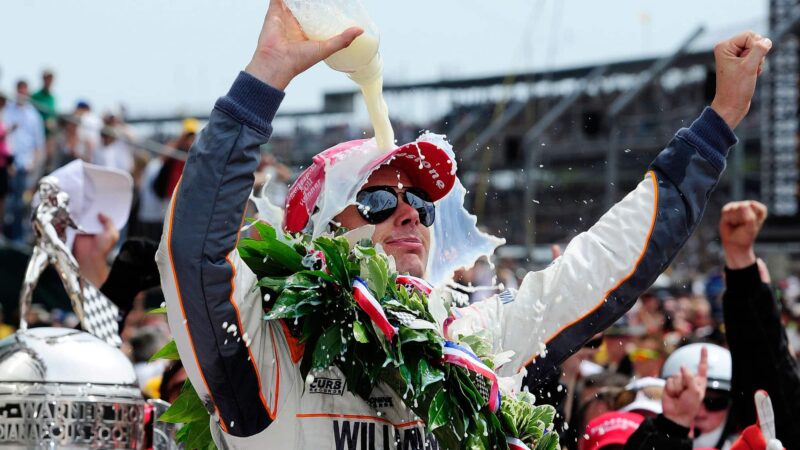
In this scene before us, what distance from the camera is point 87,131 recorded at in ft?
36.7

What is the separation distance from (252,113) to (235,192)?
0.56 ft

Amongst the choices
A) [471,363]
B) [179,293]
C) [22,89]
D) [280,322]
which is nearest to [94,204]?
[280,322]

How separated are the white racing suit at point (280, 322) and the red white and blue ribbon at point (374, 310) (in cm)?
20

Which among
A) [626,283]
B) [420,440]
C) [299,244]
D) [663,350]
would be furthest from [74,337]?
[663,350]

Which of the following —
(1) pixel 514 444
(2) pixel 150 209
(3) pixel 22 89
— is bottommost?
(1) pixel 514 444

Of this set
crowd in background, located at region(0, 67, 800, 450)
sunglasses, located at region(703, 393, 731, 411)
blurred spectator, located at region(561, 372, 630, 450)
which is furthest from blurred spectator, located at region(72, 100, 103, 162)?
sunglasses, located at region(703, 393, 731, 411)

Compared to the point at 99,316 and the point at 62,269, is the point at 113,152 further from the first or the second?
the point at 99,316

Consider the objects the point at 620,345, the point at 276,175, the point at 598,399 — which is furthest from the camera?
the point at 276,175

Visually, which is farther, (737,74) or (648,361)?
(648,361)

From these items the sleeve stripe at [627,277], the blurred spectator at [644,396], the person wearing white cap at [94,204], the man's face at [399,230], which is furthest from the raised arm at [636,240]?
the blurred spectator at [644,396]

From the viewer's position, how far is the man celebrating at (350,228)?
2.62 meters

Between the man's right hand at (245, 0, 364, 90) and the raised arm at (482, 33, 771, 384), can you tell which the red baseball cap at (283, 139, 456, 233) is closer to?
the raised arm at (482, 33, 771, 384)

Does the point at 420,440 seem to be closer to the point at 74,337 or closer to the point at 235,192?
the point at 235,192

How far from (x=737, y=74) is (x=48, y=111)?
8.68 metres
